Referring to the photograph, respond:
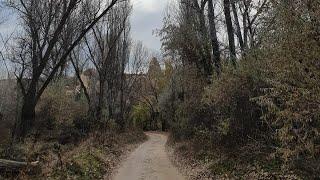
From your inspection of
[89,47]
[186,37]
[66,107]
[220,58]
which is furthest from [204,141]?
[89,47]

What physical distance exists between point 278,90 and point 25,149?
36.6ft

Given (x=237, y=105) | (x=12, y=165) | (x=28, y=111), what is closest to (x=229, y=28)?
(x=237, y=105)

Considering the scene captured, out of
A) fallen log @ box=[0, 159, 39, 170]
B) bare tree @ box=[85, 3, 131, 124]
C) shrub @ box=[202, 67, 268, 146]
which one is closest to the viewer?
fallen log @ box=[0, 159, 39, 170]

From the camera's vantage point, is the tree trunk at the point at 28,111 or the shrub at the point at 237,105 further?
the tree trunk at the point at 28,111

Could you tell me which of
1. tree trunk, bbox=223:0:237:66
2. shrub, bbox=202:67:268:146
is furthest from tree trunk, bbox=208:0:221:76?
shrub, bbox=202:67:268:146

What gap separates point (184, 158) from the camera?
2472 cm

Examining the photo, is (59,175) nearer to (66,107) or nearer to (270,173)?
(270,173)

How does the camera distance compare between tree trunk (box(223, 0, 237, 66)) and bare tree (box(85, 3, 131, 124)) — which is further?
bare tree (box(85, 3, 131, 124))

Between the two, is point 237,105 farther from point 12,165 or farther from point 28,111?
point 12,165

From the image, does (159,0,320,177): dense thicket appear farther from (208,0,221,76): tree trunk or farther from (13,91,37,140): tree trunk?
(13,91,37,140): tree trunk

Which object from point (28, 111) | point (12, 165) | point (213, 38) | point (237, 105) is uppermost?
point (213, 38)

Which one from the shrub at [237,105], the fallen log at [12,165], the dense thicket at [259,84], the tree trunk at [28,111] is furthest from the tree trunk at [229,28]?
the fallen log at [12,165]

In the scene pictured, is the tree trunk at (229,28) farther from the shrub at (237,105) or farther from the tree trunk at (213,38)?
the shrub at (237,105)

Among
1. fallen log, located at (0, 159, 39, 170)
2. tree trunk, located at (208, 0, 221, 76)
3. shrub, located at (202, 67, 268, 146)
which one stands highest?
tree trunk, located at (208, 0, 221, 76)
